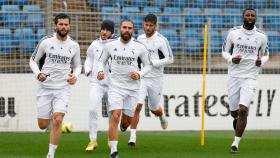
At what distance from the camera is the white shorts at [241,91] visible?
1573 cm

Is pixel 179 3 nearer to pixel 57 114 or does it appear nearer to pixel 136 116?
pixel 136 116

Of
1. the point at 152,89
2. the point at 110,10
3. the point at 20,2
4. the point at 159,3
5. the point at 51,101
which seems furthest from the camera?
the point at 159,3

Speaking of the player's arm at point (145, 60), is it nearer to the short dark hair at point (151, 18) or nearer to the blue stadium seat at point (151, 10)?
the short dark hair at point (151, 18)

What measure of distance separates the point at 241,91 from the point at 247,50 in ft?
2.58

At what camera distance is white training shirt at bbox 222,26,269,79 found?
1593 cm

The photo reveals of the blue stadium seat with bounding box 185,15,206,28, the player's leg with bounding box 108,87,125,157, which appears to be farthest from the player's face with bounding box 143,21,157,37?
Result: the blue stadium seat with bounding box 185,15,206,28

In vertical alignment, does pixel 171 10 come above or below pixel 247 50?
above

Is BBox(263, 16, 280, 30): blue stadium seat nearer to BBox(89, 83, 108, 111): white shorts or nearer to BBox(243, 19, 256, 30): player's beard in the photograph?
BBox(243, 19, 256, 30): player's beard

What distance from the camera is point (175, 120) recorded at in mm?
23234

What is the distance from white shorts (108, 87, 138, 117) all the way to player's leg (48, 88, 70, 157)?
2.42ft

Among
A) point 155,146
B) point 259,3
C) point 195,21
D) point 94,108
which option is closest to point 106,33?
point 94,108

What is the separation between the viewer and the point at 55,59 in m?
14.0

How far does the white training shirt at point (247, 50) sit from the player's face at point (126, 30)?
2.56 metres

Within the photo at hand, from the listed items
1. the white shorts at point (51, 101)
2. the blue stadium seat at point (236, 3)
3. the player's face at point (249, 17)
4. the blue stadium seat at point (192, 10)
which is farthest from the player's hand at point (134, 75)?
the blue stadium seat at point (236, 3)
